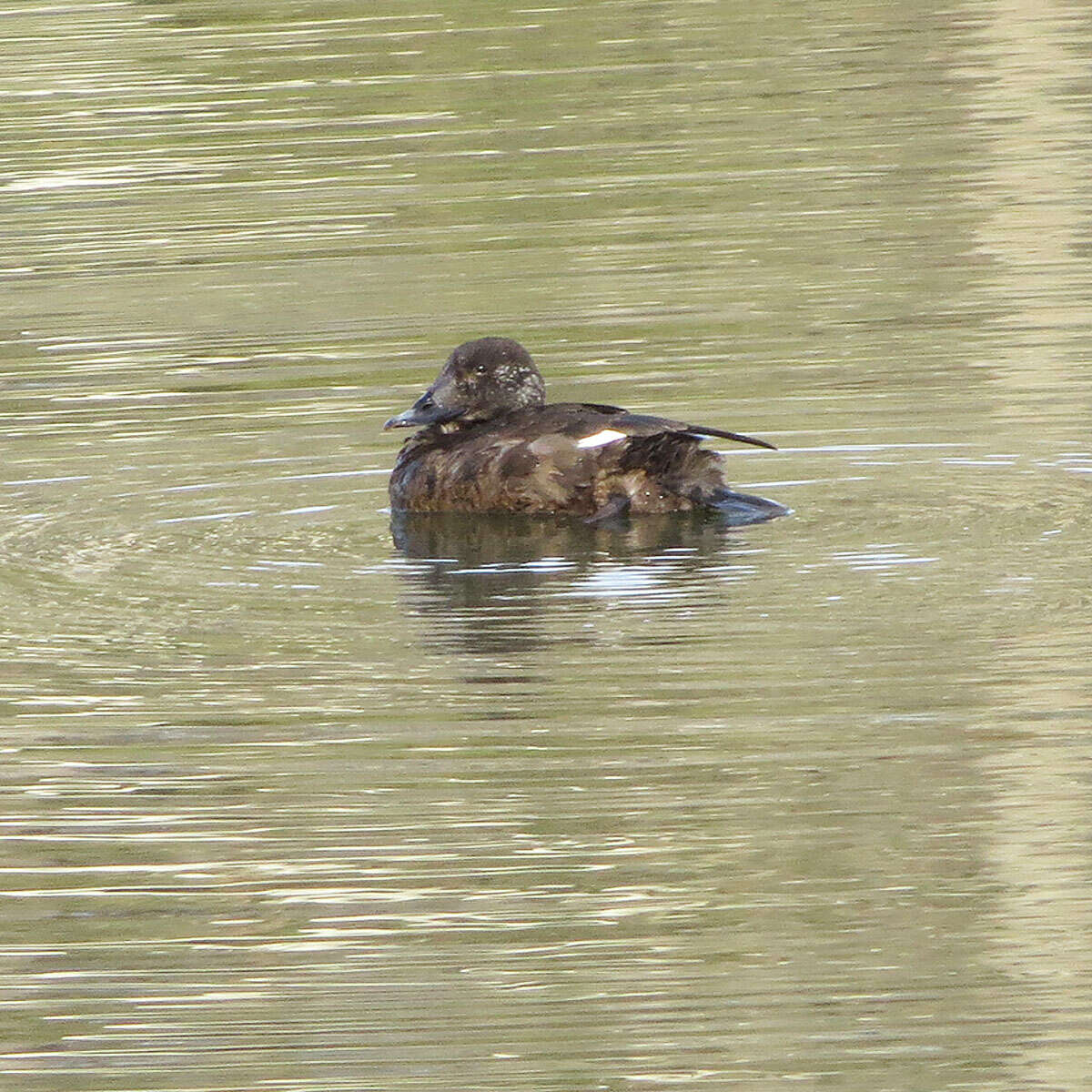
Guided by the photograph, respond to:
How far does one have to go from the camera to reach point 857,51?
743 inches

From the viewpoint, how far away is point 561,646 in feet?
24.5

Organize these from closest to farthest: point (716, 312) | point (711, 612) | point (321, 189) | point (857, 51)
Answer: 1. point (711, 612)
2. point (716, 312)
3. point (321, 189)
4. point (857, 51)

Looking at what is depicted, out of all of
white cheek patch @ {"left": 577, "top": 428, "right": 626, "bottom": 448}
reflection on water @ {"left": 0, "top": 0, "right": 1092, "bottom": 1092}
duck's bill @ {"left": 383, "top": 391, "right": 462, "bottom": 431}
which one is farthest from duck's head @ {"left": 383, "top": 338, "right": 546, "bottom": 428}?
white cheek patch @ {"left": 577, "top": 428, "right": 626, "bottom": 448}

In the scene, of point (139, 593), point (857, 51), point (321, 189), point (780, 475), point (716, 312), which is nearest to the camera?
point (139, 593)

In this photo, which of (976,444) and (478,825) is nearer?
(478,825)

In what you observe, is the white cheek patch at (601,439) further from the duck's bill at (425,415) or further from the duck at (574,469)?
the duck's bill at (425,415)

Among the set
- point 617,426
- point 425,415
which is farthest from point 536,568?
point 425,415

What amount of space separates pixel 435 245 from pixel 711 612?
6.67 metres

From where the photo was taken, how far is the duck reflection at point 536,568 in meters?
7.79

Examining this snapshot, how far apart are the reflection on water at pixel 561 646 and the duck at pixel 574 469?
0.09m

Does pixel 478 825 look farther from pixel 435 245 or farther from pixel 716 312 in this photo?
pixel 435 245

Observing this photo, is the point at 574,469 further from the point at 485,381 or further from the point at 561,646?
the point at 561,646

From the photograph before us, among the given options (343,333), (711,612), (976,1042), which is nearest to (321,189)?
(343,333)

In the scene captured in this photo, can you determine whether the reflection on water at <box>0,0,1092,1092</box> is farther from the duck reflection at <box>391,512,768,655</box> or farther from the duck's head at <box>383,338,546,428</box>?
the duck's head at <box>383,338,546,428</box>
